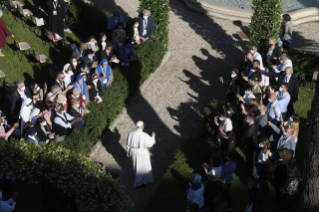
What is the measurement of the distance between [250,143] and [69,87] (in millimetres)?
5297

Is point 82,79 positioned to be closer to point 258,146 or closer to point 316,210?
point 258,146

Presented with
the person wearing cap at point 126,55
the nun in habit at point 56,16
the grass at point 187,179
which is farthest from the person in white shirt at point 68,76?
the nun in habit at point 56,16

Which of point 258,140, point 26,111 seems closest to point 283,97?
point 258,140

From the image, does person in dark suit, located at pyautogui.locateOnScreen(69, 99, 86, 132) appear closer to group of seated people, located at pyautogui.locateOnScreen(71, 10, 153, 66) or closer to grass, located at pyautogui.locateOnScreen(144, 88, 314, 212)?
group of seated people, located at pyautogui.locateOnScreen(71, 10, 153, 66)

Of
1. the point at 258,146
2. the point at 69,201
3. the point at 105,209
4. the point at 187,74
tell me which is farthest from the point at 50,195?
the point at 187,74

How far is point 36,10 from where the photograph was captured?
17.9m

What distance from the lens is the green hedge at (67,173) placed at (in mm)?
7750

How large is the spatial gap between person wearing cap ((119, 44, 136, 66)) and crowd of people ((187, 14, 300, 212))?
3.47m

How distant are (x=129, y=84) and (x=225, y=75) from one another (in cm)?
349

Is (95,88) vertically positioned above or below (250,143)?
below

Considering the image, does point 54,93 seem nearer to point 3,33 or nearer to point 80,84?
point 80,84

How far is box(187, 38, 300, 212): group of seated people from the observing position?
8.11 meters

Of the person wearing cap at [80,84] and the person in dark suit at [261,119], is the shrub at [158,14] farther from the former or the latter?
the person in dark suit at [261,119]

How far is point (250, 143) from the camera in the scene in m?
9.76
